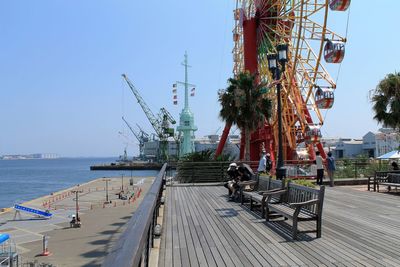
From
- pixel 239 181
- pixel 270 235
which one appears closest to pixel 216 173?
pixel 239 181

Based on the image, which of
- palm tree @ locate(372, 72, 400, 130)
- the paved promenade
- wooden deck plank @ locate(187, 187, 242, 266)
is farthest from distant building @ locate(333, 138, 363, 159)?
wooden deck plank @ locate(187, 187, 242, 266)

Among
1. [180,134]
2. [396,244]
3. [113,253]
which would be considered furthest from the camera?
[180,134]

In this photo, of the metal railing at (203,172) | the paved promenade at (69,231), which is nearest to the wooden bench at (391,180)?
the metal railing at (203,172)

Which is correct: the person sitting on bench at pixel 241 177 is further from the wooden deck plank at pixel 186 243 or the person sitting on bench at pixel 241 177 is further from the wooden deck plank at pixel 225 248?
the wooden deck plank at pixel 225 248

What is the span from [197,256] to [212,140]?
159m

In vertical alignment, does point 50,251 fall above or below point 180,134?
below

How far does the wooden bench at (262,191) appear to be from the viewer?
30.9ft

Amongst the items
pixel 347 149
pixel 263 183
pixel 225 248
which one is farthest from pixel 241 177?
pixel 347 149

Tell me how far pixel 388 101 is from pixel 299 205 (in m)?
16.0

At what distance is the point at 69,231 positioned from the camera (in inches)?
1332

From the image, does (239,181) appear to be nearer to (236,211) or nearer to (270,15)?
(236,211)

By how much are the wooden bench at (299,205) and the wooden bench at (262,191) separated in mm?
184

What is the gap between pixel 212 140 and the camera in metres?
165

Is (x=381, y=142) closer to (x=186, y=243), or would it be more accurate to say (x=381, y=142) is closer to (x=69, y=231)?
(x=69, y=231)
